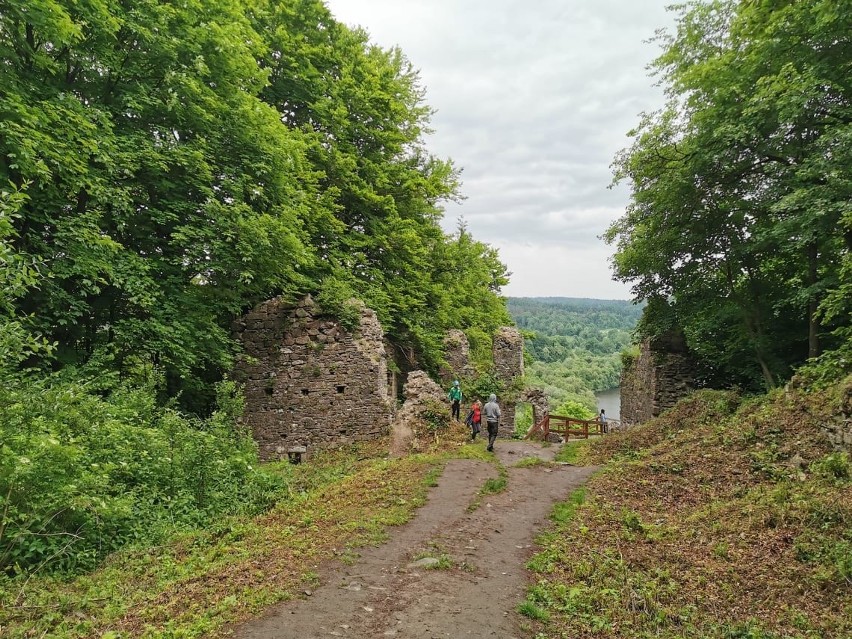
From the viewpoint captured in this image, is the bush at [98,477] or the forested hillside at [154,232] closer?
the bush at [98,477]

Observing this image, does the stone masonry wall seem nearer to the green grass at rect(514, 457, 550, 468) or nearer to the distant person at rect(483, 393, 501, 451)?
the distant person at rect(483, 393, 501, 451)

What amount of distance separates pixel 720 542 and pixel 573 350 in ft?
367

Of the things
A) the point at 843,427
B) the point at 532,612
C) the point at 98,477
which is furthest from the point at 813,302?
the point at 98,477

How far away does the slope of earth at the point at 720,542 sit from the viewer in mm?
4262

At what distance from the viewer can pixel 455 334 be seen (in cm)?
2130

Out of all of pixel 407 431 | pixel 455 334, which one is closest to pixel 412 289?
pixel 455 334

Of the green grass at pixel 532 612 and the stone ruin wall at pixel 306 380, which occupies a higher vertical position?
the stone ruin wall at pixel 306 380

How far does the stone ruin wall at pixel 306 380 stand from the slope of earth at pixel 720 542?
6612mm

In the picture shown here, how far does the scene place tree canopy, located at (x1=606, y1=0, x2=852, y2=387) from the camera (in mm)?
8742

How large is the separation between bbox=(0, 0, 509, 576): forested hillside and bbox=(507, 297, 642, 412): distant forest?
10.8 m

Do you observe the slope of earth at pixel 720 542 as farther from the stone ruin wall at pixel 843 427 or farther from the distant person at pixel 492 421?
the distant person at pixel 492 421

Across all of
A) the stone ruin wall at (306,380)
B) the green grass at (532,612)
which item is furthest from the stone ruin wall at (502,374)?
the green grass at (532,612)

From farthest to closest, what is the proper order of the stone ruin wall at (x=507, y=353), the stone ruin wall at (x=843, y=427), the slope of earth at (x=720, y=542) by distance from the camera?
1. the stone ruin wall at (x=507, y=353)
2. the stone ruin wall at (x=843, y=427)
3. the slope of earth at (x=720, y=542)

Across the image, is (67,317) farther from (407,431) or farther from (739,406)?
(739,406)
